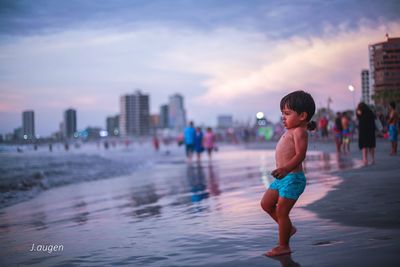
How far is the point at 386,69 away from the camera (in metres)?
12.4

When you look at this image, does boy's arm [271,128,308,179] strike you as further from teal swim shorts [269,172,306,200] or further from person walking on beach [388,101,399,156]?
person walking on beach [388,101,399,156]

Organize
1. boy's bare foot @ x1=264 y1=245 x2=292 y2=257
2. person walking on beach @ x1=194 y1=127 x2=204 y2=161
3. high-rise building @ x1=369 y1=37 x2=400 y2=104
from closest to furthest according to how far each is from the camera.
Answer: boy's bare foot @ x1=264 y1=245 x2=292 y2=257 → high-rise building @ x1=369 y1=37 x2=400 y2=104 → person walking on beach @ x1=194 y1=127 x2=204 y2=161

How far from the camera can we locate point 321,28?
1549 cm

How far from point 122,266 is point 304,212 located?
275 centimetres

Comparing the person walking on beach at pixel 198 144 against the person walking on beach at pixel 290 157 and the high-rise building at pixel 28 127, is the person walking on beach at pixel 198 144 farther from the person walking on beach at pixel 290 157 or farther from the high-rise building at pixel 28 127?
the person walking on beach at pixel 290 157

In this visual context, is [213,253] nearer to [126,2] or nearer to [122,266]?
[122,266]

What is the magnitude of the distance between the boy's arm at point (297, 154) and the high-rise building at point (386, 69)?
375 inches

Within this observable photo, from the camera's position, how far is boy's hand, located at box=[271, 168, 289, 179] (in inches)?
148

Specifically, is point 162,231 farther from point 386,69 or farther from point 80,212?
point 386,69

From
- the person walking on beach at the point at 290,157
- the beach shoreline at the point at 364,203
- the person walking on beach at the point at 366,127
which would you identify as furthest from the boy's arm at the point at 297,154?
the person walking on beach at the point at 366,127

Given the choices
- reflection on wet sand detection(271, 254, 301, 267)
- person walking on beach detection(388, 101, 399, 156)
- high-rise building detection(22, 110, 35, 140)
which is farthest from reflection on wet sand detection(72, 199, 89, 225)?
high-rise building detection(22, 110, 35, 140)

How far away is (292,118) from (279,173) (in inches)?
20.3

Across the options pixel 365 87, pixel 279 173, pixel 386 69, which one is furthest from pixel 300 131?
pixel 365 87

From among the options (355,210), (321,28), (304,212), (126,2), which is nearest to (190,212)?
(304,212)
